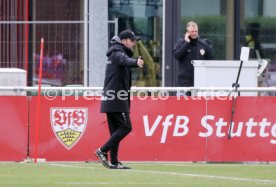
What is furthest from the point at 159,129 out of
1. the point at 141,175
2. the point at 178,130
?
the point at 141,175

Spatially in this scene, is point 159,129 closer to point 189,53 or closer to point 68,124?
point 68,124

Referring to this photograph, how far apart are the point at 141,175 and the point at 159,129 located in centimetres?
291

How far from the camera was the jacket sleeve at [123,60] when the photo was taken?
14.8 m

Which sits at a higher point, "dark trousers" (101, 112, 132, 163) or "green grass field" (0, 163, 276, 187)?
"dark trousers" (101, 112, 132, 163)

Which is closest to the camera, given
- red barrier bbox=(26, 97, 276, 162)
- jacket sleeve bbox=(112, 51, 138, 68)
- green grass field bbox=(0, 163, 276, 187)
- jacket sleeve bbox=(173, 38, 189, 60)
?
green grass field bbox=(0, 163, 276, 187)

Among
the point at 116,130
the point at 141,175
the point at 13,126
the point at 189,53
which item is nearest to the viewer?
the point at 141,175

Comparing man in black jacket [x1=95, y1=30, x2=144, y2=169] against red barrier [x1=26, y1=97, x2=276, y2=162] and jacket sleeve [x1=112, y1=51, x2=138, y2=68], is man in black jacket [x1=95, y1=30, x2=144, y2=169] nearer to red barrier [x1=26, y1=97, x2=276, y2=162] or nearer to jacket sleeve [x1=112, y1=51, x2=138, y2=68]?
jacket sleeve [x1=112, y1=51, x2=138, y2=68]

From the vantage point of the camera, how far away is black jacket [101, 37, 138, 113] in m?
15.1

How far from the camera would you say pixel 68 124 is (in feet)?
55.3

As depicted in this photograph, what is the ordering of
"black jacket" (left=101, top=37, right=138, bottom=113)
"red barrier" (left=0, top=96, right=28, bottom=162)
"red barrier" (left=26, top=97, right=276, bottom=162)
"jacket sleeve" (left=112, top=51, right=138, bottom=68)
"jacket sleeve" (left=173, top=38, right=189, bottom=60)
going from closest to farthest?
"jacket sleeve" (left=112, top=51, right=138, bottom=68) < "black jacket" (left=101, top=37, right=138, bottom=113) < "red barrier" (left=0, top=96, right=28, bottom=162) < "red barrier" (left=26, top=97, right=276, bottom=162) < "jacket sleeve" (left=173, top=38, right=189, bottom=60)

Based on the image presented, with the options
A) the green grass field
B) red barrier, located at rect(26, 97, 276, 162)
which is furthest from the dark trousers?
red barrier, located at rect(26, 97, 276, 162)

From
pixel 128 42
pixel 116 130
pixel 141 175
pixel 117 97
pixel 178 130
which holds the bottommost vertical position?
pixel 141 175

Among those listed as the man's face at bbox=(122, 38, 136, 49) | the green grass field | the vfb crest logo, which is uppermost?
the man's face at bbox=(122, 38, 136, 49)

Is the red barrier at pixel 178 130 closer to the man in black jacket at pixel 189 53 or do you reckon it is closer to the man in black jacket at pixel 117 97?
the man in black jacket at pixel 189 53
